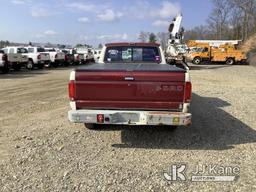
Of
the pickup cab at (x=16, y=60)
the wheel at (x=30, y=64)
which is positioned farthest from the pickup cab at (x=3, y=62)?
the wheel at (x=30, y=64)

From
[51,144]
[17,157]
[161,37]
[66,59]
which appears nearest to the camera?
→ [17,157]

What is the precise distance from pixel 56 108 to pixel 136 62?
292 cm

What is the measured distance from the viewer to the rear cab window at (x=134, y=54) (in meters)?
8.25

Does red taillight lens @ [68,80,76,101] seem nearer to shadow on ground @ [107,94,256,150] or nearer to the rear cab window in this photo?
shadow on ground @ [107,94,256,150]

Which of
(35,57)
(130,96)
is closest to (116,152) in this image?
(130,96)

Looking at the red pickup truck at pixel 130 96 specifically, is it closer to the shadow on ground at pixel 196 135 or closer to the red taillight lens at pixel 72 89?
the red taillight lens at pixel 72 89

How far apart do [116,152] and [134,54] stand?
3.18 meters

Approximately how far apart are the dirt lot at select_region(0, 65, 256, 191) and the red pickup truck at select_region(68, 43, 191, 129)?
1.94 ft

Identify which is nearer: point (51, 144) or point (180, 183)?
point (180, 183)

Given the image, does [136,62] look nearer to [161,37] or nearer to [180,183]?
[180,183]

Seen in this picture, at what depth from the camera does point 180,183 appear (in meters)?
4.56

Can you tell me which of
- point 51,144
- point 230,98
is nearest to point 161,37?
point 230,98

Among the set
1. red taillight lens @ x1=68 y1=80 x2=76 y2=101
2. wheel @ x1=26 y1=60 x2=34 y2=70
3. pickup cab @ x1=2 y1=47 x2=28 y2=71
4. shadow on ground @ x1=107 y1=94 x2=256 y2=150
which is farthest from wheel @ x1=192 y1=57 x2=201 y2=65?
red taillight lens @ x1=68 y1=80 x2=76 y2=101

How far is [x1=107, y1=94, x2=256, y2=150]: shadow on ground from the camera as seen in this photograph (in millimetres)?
6168
